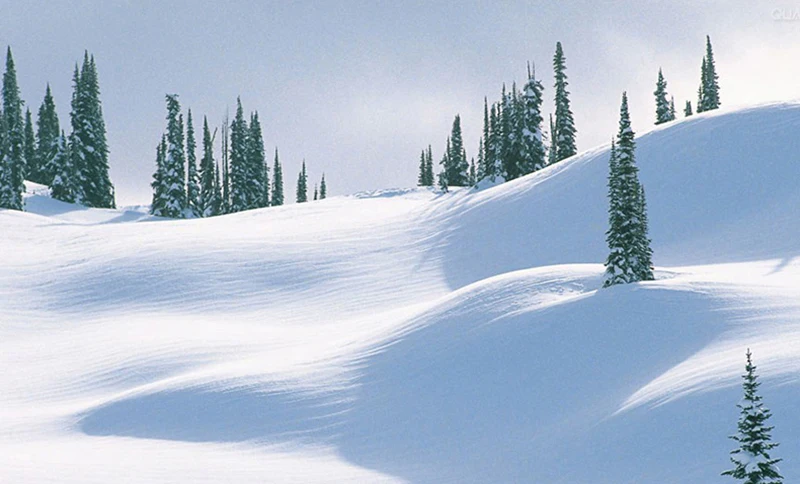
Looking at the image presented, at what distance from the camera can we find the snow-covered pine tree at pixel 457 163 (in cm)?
8953

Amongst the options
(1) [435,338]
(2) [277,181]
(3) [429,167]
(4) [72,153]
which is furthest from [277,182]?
(1) [435,338]

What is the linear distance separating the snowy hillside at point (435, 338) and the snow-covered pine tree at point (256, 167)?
42950 mm

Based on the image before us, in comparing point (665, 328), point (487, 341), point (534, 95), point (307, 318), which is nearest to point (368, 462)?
point (487, 341)

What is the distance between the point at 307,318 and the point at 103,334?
7855 mm

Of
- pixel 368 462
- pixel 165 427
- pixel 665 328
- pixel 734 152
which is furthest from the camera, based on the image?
pixel 734 152

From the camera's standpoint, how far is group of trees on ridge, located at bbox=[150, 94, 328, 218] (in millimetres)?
79812

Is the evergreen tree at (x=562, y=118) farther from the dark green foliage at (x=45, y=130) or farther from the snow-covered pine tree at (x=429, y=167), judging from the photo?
the dark green foliage at (x=45, y=130)

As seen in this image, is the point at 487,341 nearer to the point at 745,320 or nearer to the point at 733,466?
the point at 745,320

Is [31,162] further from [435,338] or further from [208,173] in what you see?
[435,338]

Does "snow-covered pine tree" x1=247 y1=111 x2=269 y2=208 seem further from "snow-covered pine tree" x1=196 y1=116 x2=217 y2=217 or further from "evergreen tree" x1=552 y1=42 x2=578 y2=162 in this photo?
"evergreen tree" x1=552 y1=42 x2=578 y2=162

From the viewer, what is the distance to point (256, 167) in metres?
91.4

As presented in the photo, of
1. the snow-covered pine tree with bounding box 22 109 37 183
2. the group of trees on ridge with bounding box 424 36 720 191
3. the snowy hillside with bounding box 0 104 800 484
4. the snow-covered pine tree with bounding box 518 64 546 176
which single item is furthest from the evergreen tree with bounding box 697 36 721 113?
the snow-covered pine tree with bounding box 22 109 37 183

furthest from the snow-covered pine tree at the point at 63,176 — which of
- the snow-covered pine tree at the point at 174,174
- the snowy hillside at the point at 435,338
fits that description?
the snowy hillside at the point at 435,338

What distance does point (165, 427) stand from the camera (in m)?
20.0
